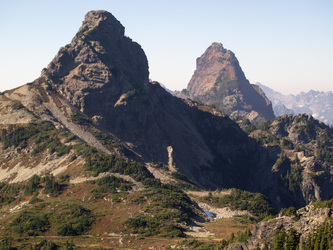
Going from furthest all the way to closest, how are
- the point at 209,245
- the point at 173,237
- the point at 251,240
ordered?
the point at 173,237 < the point at 209,245 < the point at 251,240

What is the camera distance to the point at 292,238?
251 ft

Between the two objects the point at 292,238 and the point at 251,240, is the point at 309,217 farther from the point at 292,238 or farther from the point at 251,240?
the point at 251,240

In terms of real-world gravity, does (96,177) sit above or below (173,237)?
above

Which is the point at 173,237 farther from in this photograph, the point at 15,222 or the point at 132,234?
the point at 15,222

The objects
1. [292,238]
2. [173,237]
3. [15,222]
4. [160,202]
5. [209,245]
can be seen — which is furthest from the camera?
[160,202]

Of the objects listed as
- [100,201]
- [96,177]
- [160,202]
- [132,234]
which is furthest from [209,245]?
[96,177]

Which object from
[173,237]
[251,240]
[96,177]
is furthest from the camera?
[96,177]

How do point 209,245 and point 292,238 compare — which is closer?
point 292,238

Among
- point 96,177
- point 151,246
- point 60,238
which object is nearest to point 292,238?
point 151,246

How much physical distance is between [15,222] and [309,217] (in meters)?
104

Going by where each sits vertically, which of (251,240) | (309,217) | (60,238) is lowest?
(60,238)

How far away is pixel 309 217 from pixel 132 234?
221 feet

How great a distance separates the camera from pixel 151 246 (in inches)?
4663

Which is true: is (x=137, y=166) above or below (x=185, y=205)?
above
